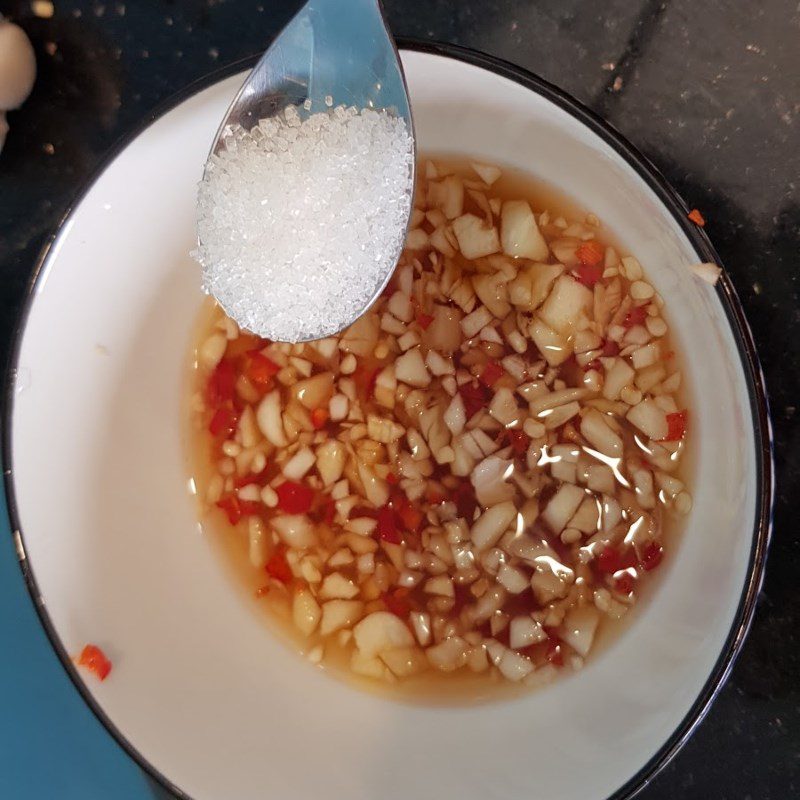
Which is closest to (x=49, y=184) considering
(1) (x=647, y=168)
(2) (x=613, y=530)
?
(1) (x=647, y=168)

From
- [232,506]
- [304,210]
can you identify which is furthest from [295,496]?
[304,210]

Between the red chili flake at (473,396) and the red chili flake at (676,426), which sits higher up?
the red chili flake at (676,426)

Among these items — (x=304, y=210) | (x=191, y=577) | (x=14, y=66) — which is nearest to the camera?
(x=304, y=210)

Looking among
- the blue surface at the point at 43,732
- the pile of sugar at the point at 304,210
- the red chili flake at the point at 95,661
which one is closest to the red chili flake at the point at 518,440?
the pile of sugar at the point at 304,210

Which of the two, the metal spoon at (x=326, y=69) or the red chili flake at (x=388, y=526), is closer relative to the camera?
the metal spoon at (x=326, y=69)

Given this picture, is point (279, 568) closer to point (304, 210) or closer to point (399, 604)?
point (399, 604)

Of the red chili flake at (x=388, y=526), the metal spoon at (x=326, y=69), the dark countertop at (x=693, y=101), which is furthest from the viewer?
the red chili flake at (x=388, y=526)

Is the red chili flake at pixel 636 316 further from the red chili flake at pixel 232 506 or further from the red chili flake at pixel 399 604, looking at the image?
the red chili flake at pixel 232 506
